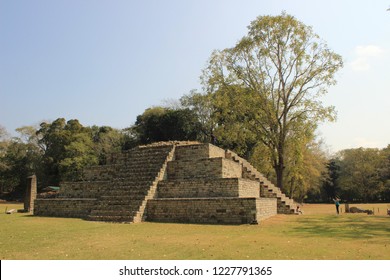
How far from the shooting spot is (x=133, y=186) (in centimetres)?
1652

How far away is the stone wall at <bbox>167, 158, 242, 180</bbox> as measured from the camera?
1652 centimetres

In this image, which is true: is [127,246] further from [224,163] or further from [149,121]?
[149,121]

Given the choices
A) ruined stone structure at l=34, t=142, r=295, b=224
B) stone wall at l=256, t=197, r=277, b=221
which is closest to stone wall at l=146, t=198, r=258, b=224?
ruined stone structure at l=34, t=142, r=295, b=224

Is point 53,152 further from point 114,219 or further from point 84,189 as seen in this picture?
point 114,219

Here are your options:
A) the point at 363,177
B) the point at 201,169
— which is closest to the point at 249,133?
the point at 201,169

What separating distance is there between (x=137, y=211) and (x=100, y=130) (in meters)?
44.0

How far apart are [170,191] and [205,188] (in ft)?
6.12

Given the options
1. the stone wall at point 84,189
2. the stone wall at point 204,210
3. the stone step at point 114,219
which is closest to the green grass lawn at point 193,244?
the stone wall at point 204,210

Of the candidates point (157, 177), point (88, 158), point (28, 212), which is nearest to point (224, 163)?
point (157, 177)

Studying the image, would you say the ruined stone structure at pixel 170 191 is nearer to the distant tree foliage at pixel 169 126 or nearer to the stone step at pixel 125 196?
the stone step at pixel 125 196

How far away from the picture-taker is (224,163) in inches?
658

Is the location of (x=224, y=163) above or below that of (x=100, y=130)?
below

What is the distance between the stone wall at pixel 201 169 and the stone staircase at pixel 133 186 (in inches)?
23.6

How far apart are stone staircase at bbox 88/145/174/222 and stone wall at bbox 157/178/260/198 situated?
687 mm
